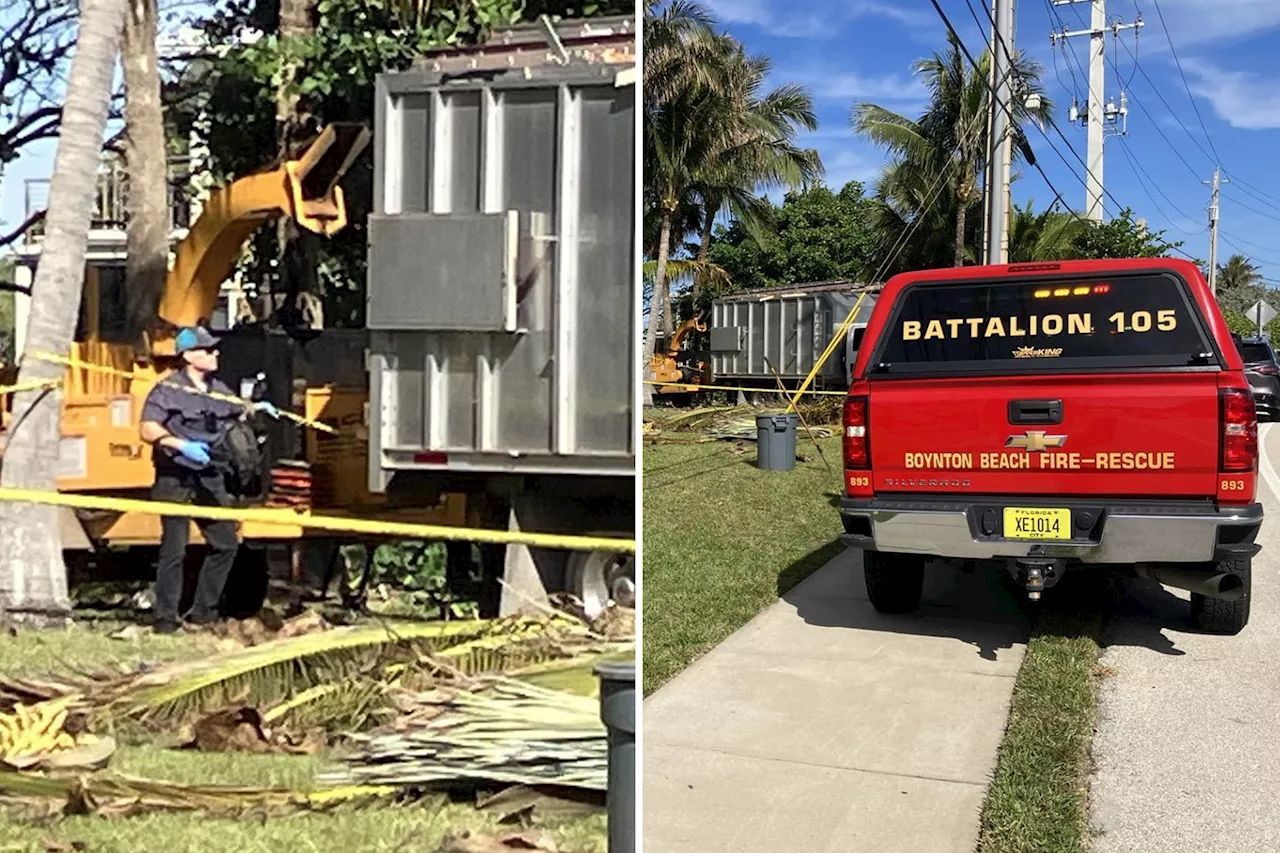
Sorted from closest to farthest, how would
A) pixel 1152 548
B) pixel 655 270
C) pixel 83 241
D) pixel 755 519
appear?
pixel 83 241 < pixel 1152 548 < pixel 755 519 < pixel 655 270

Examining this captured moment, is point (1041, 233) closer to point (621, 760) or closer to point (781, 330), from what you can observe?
point (781, 330)

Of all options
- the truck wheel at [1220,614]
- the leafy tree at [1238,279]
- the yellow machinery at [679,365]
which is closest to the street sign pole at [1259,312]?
the yellow machinery at [679,365]

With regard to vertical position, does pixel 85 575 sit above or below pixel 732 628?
above

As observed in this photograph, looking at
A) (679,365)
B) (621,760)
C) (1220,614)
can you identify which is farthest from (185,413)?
(679,365)

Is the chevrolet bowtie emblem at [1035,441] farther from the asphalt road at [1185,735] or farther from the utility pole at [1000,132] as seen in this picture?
the utility pole at [1000,132]

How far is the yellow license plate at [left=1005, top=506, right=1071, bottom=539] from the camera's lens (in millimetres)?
5422

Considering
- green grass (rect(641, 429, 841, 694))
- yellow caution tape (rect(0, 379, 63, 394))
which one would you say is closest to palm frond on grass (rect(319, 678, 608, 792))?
yellow caution tape (rect(0, 379, 63, 394))

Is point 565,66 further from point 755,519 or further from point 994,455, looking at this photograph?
point 755,519

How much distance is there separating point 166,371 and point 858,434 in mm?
4142

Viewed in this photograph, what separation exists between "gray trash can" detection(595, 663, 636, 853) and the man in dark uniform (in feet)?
2.67

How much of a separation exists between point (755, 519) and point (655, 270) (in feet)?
41.1

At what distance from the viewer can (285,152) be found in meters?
2.21

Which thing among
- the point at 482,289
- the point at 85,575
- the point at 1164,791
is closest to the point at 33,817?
the point at 85,575

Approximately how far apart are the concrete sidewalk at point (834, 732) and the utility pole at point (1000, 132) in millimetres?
8021
